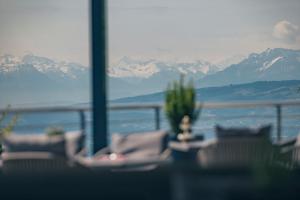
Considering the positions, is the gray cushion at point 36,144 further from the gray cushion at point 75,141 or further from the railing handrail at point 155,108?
the railing handrail at point 155,108

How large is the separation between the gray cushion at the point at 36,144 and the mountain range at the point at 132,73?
23572mm

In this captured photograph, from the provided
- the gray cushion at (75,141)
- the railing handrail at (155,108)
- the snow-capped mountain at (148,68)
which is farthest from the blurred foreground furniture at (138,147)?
the snow-capped mountain at (148,68)

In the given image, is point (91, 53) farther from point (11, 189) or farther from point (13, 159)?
point (11, 189)

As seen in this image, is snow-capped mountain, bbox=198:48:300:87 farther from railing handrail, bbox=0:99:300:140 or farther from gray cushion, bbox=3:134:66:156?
gray cushion, bbox=3:134:66:156

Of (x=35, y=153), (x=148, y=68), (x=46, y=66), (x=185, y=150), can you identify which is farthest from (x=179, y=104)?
(x=46, y=66)

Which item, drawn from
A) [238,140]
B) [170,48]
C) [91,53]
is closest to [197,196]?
[238,140]

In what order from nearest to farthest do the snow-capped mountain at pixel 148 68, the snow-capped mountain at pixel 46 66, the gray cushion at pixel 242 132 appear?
the gray cushion at pixel 242 132 → the snow-capped mountain at pixel 148 68 → the snow-capped mountain at pixel 46 66

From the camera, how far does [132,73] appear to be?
102ft

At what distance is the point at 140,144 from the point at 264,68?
33.2m

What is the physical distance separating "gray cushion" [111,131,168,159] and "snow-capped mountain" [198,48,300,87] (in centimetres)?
2768

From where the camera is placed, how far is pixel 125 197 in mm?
2111

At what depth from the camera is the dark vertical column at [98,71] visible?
5684 millimetres

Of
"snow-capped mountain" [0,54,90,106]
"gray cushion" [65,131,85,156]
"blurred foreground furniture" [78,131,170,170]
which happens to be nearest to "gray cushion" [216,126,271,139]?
"blurred foreground furniture" [78,131,170,170]

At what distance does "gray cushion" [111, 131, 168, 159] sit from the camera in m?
4.81
